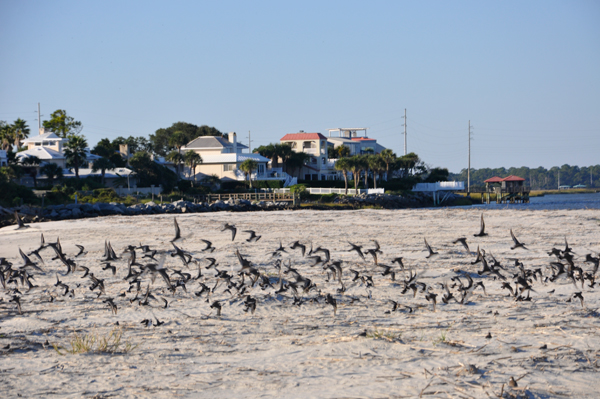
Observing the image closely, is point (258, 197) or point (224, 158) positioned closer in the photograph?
point (258, 197)

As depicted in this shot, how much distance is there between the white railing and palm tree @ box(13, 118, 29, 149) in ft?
205

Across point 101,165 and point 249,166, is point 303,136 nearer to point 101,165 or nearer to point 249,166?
point 249,166

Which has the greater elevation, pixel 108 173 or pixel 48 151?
pixel 48 151

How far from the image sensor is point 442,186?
76.8m

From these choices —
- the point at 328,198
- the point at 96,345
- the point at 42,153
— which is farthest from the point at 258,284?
the point at 42,153

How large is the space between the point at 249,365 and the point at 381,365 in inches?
54.0

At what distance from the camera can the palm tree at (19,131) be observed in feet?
270

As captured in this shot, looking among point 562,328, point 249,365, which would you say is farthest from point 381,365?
point 562,328

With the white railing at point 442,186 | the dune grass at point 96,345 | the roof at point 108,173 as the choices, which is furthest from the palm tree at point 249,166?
the dune grass at point 96,345

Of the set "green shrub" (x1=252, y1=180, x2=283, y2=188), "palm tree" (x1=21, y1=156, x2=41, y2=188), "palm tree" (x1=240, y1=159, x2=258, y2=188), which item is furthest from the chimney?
"palm tree" (x1=21, y1=156, x2=41, y2=188)

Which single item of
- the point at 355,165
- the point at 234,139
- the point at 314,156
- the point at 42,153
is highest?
the point at 234,139

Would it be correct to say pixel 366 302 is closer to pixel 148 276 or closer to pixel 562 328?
pixel 562 328

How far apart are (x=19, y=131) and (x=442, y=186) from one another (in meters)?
66.9

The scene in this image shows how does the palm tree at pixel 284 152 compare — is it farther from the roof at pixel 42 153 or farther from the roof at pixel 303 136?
the roof at pixel 42 153
